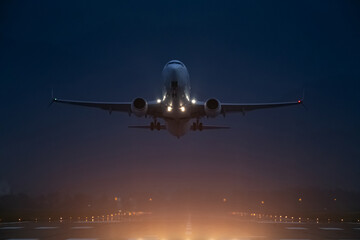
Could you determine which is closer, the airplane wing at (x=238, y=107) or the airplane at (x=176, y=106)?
the airplane at (x=176, y=106)

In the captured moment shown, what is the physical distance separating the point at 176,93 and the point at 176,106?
1.61 metres

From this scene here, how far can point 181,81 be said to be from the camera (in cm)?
3084

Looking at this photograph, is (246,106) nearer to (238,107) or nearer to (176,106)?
(238,107)

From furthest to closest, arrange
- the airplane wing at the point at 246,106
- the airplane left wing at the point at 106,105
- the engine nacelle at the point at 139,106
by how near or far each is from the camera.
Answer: the airplane wing at the point at 246,106 < the airplane left wing at the point at 106,105 < the engine nacelle at the point at 139,106

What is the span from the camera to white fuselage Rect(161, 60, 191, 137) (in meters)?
30.6

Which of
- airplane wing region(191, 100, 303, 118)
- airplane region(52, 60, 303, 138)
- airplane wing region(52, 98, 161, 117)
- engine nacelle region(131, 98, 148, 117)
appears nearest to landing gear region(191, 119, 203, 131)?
airplane region(52, 60, 303, 138)

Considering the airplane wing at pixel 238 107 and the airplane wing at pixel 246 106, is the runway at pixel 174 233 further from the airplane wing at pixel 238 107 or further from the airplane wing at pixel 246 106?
the airplane wing at pixel 246 106

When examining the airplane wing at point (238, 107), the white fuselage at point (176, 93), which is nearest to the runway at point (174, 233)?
the white fuselage at point (176, 93)

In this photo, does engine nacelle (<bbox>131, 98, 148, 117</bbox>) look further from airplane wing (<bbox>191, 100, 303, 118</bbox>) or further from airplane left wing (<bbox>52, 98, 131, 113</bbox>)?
airplane wing (<bbox>191, 100, 303, 118</bbox>)

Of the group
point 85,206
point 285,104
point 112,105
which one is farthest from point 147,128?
point 85,206

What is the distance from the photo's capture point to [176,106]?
106 ft

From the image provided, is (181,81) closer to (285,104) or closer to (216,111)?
(216,111)

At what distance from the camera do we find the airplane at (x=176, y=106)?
102ft

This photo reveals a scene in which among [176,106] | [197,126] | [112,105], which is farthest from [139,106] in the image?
[197,126]
